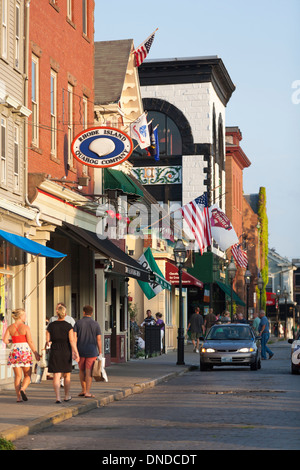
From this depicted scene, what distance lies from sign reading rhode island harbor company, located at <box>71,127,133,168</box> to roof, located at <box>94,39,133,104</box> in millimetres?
9651

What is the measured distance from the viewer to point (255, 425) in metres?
14.4

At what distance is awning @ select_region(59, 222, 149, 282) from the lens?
990 inches

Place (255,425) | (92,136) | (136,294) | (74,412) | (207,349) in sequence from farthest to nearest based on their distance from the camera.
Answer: (136,294) < (207,349) < (92,136) < (74,412) < (255,425)

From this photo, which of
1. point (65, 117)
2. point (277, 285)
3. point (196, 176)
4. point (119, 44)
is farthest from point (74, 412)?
point (277, 285)

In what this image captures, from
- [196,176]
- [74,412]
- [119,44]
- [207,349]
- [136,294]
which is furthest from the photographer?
[196,176]

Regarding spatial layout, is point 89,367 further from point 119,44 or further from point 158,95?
point 158,95

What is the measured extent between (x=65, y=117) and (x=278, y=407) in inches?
497

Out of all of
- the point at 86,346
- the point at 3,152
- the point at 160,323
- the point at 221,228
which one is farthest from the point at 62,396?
the point at 221,228

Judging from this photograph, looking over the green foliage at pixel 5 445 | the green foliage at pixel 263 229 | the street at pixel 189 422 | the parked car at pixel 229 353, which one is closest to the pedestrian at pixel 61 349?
the street at pixel 189 422

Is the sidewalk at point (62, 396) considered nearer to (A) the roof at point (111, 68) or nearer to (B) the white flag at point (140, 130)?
(B) the white flag at point (140, 130)

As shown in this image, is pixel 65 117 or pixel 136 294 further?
pixel 136 294

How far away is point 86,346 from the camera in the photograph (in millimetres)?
19594

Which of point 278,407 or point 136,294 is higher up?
point 136,294

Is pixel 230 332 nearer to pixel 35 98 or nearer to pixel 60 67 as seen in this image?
pixel 60 67
